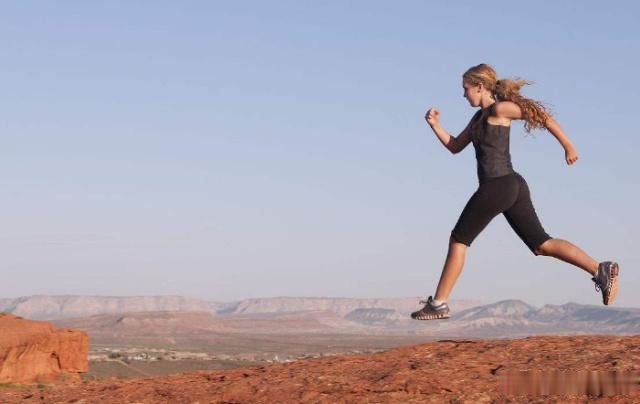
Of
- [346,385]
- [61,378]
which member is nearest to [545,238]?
[346,385]

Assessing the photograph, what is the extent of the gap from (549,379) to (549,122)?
2614 millimetres

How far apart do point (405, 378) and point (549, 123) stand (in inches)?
112

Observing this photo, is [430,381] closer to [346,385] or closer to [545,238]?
[346,385]

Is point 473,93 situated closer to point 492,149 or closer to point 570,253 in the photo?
point 492,149

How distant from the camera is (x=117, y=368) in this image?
71.5 meters

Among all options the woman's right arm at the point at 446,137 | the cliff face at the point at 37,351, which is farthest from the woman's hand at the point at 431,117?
the cliff face at the point at 37,351

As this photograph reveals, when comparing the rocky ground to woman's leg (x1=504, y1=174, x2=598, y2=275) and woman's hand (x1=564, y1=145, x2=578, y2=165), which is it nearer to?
woman's leg (x1=504, y1=174, x2=598, y2=275)

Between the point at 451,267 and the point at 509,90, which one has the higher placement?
the point at 509,90

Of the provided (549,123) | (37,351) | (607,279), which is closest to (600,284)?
(607,279)

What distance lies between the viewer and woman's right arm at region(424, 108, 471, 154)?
956cm

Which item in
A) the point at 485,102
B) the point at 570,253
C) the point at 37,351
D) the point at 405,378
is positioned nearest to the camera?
the point at 405,378

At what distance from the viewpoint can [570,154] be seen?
357 inches

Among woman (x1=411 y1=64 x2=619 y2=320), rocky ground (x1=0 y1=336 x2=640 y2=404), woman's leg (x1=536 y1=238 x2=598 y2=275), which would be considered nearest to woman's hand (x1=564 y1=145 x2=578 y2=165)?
woman (x1=411 y1=64 x2=619 y2=320)

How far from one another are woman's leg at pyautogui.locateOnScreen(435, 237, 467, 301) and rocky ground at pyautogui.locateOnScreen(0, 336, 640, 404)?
0.65 m
